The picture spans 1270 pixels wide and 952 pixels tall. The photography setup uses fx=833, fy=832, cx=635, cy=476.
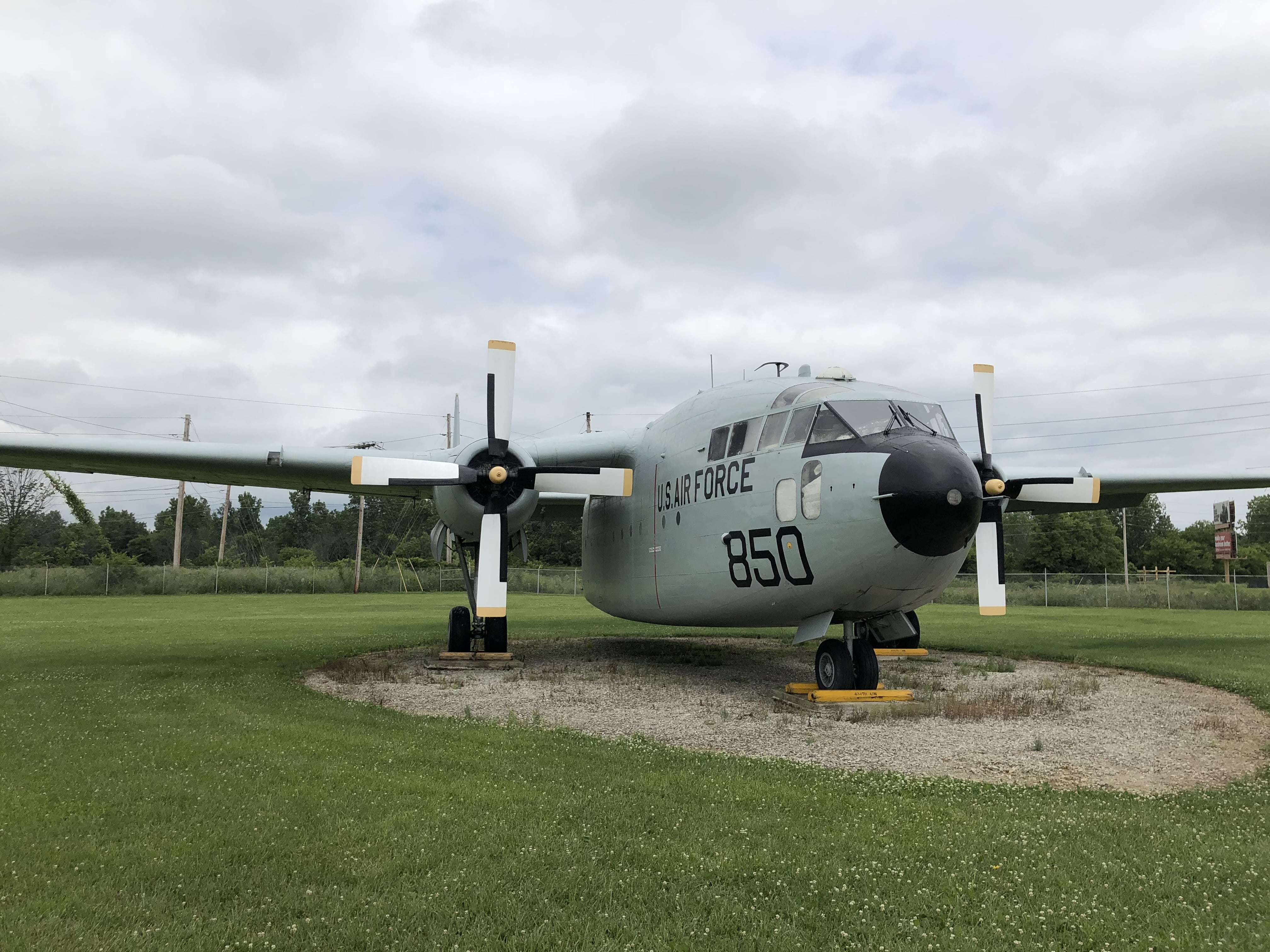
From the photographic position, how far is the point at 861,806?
605cm

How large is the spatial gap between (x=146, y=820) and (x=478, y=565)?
300 inches

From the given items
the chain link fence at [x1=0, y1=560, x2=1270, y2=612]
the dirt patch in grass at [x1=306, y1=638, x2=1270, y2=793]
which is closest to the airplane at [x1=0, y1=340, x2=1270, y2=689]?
the dirt patch in grass at [x1=306, y1=638, x2=1270, y2=793]

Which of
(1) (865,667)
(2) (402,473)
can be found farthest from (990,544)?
(2) (402,473)

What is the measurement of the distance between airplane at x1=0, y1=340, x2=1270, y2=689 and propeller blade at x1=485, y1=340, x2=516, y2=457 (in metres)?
0.03

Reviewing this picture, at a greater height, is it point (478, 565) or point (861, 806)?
point (478, 565)

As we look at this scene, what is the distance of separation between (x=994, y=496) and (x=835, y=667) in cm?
307

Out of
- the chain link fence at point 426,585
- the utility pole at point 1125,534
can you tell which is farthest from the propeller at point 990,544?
the utility pole at point 1125,534

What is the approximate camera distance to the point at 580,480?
13219 millimetres

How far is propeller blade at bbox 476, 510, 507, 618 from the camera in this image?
12547 mm

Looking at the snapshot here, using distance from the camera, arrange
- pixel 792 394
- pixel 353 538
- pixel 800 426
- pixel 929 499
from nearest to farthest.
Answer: pixel 929 499 < pixel 800 426 < pixel 792 394 < pixel 353 538

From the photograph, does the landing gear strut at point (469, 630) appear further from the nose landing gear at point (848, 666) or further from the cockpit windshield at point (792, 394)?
the cockpit windshield at point (792, 394)

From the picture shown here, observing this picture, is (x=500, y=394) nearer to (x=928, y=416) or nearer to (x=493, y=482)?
(x=493, y=482)

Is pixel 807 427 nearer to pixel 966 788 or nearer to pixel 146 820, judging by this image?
pixel 966 788

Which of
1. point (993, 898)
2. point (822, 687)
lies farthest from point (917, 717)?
point (993, 898)
